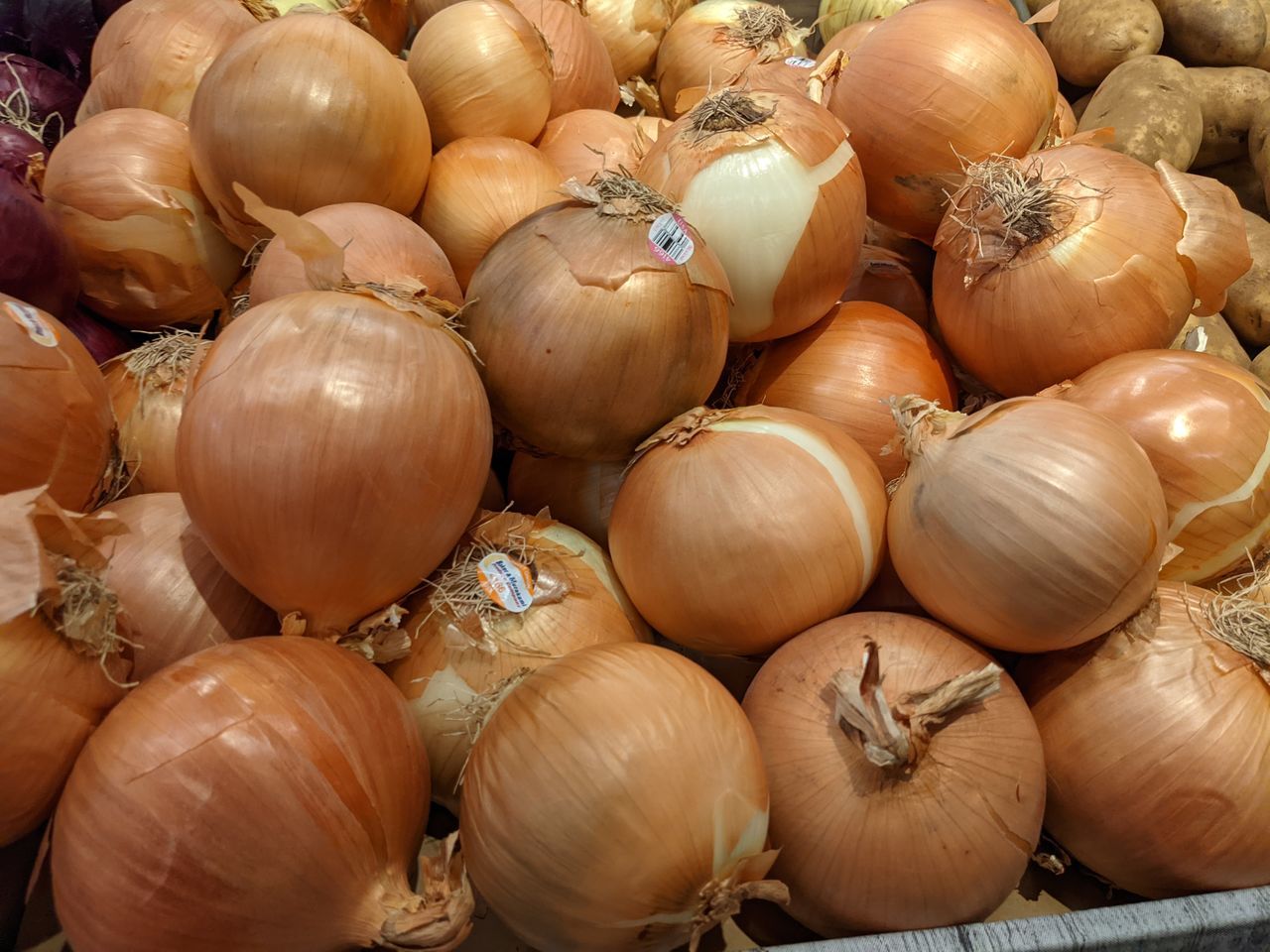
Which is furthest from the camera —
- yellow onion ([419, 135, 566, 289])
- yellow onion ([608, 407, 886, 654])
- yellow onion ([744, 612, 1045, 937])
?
yellow onion ([419, 135, 566, 289])

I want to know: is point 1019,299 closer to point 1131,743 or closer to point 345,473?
point 1131,743

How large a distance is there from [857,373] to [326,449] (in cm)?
74

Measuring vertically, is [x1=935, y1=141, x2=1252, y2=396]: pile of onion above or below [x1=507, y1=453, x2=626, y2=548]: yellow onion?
above

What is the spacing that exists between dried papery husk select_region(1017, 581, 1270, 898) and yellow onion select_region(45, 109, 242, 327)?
1342mm

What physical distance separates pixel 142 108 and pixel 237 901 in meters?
1.31

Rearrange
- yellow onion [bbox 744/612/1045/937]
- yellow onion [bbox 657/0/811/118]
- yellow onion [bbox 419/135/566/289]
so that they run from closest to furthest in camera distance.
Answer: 1. yellow onion [bbox 744/612/1045/937]
2. yellow onion [bbox 419/135/566/289]
3. yellow onion [bbox 657/0/811/118]

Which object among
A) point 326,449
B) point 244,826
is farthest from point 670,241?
point 244,826

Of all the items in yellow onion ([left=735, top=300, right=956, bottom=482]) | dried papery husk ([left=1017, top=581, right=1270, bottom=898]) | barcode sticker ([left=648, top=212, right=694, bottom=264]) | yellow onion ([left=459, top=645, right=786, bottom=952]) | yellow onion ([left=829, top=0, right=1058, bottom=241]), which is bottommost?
dried papery husk ([left=1017, top=581, right=1270, bottom=898])

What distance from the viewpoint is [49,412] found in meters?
0.96

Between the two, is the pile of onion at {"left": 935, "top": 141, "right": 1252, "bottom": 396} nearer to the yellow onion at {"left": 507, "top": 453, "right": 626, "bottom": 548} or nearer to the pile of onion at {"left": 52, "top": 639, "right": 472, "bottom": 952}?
the yellow onion at {"left": 507, "top": 453, "right": 626, "bottom": 548}

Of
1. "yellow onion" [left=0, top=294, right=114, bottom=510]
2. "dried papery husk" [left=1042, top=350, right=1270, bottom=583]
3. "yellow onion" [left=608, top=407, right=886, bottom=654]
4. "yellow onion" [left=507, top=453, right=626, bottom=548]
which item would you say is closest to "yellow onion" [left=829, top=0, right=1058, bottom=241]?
"dried papery husk" [left=1042, top=350, right=1270, bottom=583]

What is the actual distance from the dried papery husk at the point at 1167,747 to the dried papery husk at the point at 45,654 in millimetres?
989

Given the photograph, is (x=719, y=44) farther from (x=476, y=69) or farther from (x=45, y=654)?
(x=45, y=654)

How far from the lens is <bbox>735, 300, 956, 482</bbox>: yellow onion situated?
122cm
